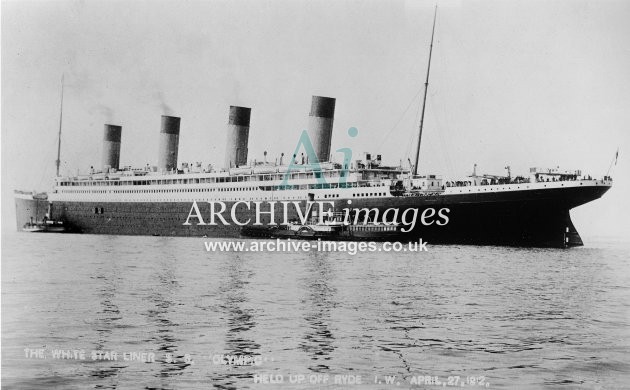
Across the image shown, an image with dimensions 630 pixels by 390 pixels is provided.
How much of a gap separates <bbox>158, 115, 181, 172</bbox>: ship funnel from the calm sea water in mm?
32496

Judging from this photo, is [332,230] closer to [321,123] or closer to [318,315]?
[321,123]

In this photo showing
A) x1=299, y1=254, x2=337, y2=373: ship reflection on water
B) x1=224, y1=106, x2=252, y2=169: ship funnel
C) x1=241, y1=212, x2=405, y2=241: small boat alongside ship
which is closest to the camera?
x1=299, y1=254, x2=337, y2=373: ship reflection on water

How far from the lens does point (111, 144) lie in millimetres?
62125

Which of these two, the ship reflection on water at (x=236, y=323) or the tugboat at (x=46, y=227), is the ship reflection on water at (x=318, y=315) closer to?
the ship reflection on water at (x=236, y=323)

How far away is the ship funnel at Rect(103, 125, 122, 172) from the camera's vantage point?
62094mm

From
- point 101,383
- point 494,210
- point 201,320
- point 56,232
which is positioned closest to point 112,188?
point 56,232

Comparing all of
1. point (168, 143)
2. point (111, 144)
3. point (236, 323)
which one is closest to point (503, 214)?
point (168, 143)

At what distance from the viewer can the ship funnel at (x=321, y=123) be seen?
1992 inches

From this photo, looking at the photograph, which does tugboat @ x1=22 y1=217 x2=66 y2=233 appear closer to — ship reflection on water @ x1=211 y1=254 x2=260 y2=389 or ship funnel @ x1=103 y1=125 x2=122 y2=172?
ship funnel @ x1=103 y1=125 x2=122 y2=172

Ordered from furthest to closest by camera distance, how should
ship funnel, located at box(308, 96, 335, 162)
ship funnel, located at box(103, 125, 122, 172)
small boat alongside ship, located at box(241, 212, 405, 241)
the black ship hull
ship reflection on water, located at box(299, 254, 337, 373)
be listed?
1. ship funnel, located at box(103, 125, 122, 172)
2. ship funnel, located at box(308, 96, 335, 162)
3. small boat alongside ship, located at box(241, 212, 405, 241)
4. the black ship hull
5. ship reflection on water, located at box(299, 254, 337, 373)

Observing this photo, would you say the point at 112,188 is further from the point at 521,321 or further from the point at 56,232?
the point at 521,321

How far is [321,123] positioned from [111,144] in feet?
65.1

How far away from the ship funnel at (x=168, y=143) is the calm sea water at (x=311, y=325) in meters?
32.5

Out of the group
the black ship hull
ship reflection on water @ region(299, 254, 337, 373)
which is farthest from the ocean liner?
ship reflection on water @ region(299, 254, 337, 373)
